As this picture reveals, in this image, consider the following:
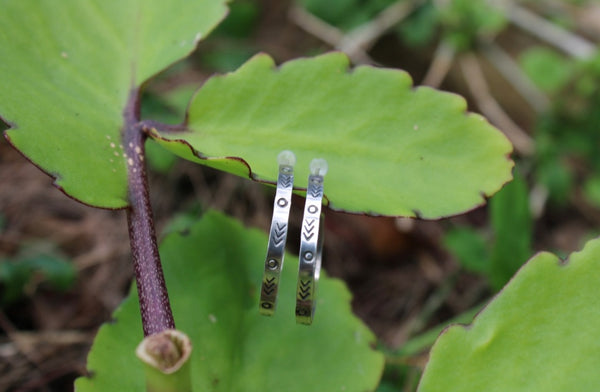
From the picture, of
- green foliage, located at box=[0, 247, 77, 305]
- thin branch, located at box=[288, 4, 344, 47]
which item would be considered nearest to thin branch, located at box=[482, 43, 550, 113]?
thin branch, located at box=[288, 4, 344, 47]

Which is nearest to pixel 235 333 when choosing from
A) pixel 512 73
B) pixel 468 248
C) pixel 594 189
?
pixel 468 248

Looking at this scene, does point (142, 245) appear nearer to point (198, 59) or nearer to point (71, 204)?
point (71, 204)

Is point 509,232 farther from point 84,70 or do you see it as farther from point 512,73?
point 512,73

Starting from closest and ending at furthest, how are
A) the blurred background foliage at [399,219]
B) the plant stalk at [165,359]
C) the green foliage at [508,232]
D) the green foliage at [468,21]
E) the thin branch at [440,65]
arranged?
the plant stalk at [165,359] < the green foliage at [508,232] < the blurred background foliage at [399,219] < the green foliage at [468,21] < the thin branch at [440,65]

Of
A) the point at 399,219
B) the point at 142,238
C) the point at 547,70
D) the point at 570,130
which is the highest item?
the point at 142,238

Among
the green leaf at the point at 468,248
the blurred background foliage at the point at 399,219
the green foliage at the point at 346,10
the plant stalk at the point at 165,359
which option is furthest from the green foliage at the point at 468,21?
the plant stalk at the point at 165,359

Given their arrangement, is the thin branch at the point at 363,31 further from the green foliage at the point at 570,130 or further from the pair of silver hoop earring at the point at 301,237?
the pair of silver hoop earring at the point at 301,237
